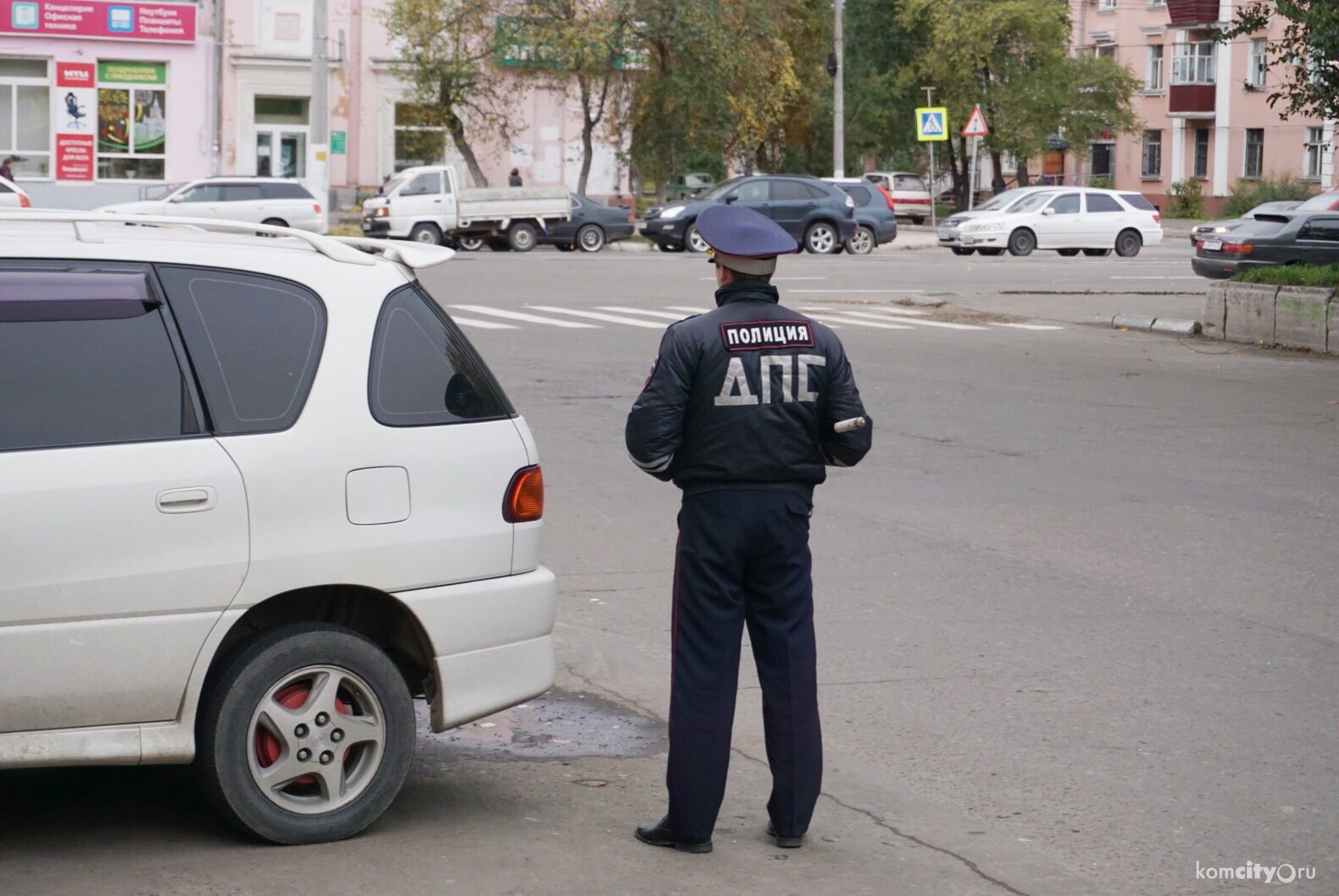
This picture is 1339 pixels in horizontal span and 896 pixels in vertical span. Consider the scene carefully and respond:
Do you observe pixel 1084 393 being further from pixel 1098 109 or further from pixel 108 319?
pixel 1098 109

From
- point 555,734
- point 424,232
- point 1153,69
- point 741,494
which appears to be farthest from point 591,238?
point 1153,69

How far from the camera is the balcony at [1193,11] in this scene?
2322 inches

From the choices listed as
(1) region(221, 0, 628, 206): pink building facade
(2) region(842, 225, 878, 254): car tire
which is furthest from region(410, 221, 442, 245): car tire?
(1) region(221, 0, 628, 206): pink building facade

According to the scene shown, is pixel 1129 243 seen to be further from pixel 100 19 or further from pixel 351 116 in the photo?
pixel 100 19

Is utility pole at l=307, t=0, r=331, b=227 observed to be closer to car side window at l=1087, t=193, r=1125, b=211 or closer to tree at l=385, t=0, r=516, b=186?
tree at l=385, t=0, r=516, b=186

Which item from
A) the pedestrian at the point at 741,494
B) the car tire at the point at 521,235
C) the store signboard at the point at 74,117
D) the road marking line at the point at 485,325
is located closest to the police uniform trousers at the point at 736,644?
the pedestrian at the point at 741,494

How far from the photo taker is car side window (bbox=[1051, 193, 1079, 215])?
118 ft

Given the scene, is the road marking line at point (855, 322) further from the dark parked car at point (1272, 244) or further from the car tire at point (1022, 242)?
the car tire at point (1022, 242)

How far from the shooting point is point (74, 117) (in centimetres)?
4206

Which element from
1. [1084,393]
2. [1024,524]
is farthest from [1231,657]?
[1084,393]

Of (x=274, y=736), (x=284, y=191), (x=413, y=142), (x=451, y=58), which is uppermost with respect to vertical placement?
(x=451, y=58)

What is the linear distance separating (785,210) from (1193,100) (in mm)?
31324

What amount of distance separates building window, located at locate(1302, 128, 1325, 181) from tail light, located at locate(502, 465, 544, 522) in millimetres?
56305

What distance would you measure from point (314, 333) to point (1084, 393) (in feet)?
36.0
